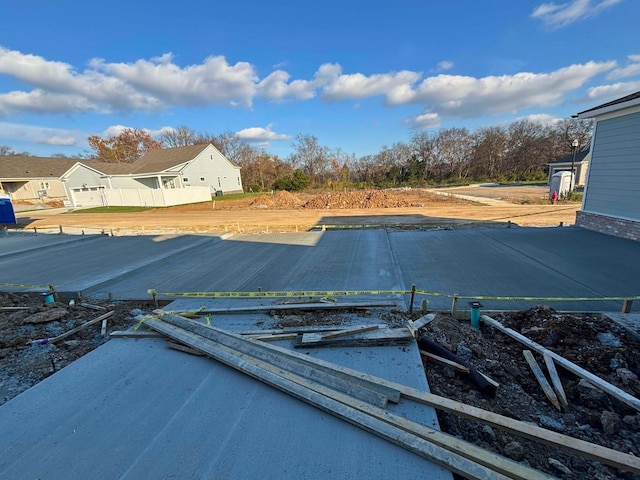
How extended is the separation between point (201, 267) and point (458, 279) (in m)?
5.45

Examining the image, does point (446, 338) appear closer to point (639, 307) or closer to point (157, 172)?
point (639, 307)

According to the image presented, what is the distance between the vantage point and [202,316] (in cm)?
409

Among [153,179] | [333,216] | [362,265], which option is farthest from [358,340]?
[153,179]

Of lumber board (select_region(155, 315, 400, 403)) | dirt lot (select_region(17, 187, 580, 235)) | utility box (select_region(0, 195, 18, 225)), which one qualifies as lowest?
dirt lot (select_region(17, 187, 580, 235))

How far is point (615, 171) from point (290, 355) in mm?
10004

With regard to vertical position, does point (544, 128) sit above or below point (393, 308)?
above

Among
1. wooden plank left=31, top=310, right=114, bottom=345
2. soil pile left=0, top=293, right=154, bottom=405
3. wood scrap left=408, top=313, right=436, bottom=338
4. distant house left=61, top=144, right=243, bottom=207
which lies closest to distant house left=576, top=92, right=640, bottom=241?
wood scrap left=408, top=313, right=436, bottom=338

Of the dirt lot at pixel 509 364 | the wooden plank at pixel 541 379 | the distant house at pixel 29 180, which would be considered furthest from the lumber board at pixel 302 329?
the distant house at pixel 29 180

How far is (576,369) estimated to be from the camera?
285 centimetres

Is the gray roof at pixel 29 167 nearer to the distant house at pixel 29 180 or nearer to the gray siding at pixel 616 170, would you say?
the distant house at pixel 29 180

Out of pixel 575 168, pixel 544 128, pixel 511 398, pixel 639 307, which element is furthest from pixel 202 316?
pixel 544 128

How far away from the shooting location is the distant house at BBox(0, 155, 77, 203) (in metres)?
32.1

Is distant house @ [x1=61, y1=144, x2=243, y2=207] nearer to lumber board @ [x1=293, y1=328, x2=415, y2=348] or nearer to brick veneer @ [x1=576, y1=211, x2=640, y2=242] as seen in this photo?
lumber board @ [x1=293, y1=328, x2=415, y2=348]

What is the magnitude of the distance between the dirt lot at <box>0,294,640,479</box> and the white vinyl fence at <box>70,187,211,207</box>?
71.1 ft
